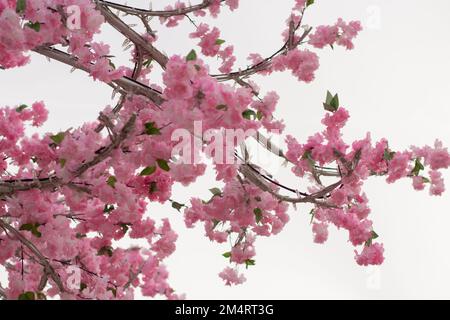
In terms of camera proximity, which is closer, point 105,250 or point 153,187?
point 153,187

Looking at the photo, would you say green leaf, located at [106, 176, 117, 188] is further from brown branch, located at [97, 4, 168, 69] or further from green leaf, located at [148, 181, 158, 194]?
brown branch, located at [97, 4, 168, 69]

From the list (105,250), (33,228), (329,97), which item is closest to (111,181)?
(33,228)

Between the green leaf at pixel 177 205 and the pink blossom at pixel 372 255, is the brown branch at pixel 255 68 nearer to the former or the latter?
the green leaf at pixel 177 205

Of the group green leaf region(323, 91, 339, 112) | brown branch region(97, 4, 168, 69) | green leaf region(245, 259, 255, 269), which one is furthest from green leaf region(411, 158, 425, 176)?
brown branch region(97, 4, 168, 69)

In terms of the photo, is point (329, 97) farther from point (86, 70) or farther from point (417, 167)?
point (86, 70)

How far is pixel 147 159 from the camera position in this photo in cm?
259

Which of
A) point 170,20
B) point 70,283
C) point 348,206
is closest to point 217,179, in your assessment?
point 348,206

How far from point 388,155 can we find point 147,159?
1640mm

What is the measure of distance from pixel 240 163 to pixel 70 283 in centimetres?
156

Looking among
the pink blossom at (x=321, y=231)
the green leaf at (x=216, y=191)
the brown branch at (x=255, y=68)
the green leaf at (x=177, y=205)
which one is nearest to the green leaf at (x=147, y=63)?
the brown branch at (x=255, y=68)

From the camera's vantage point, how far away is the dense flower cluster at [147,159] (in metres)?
2.38

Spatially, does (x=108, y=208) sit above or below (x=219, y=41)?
below
